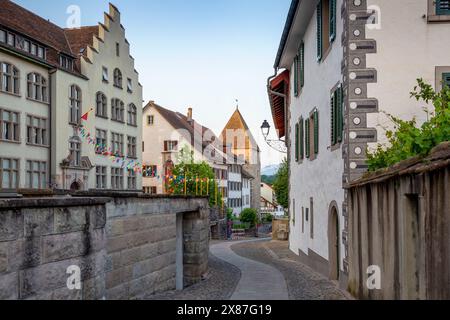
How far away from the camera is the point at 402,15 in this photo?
12.5 metres

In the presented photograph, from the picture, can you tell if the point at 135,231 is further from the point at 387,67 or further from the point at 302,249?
the point at 302,249

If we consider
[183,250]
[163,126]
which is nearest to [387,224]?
[183,250]

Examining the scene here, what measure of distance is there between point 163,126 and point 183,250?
164 ft

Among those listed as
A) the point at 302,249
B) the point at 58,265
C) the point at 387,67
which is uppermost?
the point at 387,67

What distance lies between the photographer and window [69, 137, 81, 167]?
35.3m

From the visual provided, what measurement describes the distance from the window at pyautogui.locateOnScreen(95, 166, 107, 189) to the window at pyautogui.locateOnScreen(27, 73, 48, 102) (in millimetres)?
6965

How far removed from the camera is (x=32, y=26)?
119 feet

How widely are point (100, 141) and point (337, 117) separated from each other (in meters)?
27.6

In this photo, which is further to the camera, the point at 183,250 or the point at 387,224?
the point at 183,250

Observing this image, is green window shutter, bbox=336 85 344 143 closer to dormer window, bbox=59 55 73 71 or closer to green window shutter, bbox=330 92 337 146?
green window shutter, bbox=330 92 337 146

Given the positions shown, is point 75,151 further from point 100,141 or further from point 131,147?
point 131,147

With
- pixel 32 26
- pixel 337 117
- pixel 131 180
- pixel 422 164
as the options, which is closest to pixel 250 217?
pixel 131 180

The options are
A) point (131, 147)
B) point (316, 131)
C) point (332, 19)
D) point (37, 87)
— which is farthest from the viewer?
point (131, 147)

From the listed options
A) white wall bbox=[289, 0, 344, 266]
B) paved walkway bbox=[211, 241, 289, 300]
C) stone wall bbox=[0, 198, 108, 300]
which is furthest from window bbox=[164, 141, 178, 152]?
stone wall bbox=[0, 198, 108, 300]
